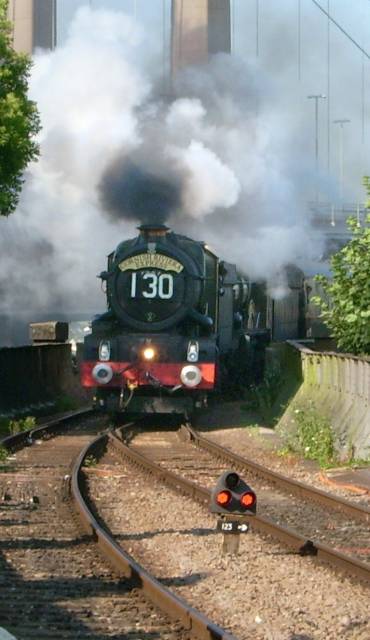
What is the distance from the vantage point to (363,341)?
19.0 metres

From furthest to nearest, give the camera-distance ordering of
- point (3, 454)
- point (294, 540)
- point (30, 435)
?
point (30, 435)
point (3, 454)
point (294, 540)

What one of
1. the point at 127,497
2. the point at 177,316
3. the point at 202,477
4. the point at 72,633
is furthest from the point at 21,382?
the point at 72,633

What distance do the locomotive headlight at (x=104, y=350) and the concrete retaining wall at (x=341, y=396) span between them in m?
3.15

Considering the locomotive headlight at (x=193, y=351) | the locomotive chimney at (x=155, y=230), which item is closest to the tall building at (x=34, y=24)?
the locomotive chimney at (x=155, y=230)

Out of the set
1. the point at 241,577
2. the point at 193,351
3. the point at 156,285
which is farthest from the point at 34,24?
the point at 241,577

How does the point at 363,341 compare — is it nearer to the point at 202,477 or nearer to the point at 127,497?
the point at 202,477

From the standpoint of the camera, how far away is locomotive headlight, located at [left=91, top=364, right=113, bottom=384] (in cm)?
2070

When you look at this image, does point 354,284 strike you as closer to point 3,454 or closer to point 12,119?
point 3,454

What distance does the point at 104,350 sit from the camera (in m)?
20.9

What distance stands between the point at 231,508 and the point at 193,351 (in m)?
11.2

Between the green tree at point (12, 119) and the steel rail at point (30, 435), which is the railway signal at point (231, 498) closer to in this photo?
the steel rail at point (30, 435)

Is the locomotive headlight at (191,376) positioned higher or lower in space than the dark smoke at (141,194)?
lower

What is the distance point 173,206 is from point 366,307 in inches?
325

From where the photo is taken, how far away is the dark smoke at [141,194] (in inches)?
997
